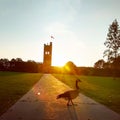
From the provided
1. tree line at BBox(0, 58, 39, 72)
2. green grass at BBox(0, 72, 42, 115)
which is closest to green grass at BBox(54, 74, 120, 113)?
green grass at BBox(0, 72, 42, 115)

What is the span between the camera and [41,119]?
10.2 m

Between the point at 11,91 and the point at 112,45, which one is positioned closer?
the point at 11,91

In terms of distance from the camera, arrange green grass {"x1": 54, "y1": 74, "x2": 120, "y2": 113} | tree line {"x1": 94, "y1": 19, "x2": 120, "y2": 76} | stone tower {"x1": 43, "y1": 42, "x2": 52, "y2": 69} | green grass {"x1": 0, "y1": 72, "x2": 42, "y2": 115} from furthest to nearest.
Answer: stone tower {"x1": 43, "y1": 42, "x2": 52, "y2": 69} < tree line {"x1": 94, "y1": 19, "x2": 120, "y2": 76} < green grass {"x1": 54, "y1": 74, "x2": 120, "y2": 113} < green grass {"x1": 0, "y1": 72, "x2": 42, "y2": 115}

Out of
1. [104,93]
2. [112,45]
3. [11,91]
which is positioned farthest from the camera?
[112,45]

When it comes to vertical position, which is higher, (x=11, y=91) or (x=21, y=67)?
(x=21, y=67)

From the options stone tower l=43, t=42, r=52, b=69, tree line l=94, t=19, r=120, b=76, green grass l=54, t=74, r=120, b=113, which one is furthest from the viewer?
stone tower l=43, t=42, r=52, b=69

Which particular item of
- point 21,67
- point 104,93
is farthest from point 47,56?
point 104,93

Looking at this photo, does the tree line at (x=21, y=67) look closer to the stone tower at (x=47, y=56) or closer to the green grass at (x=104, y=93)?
the stone tower at (x=47, y=56)

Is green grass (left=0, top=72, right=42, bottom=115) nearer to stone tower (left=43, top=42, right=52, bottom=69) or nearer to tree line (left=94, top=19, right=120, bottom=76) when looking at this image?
tree line (left=94, top=19, right=120, bottom=76)

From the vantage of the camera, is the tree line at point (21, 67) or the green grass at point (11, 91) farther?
the tree line at point (21, 67)

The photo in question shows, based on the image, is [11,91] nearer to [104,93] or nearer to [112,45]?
[104,93]

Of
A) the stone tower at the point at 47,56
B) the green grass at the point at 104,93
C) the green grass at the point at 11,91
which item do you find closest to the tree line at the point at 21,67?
the stone tower at the point at 47,56

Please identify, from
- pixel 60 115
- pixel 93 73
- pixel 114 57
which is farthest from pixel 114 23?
pixel 60 115

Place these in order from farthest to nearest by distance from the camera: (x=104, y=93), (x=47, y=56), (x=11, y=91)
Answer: (x=47, y=56)
(x=104, y=93)
(x=11, y=91)
